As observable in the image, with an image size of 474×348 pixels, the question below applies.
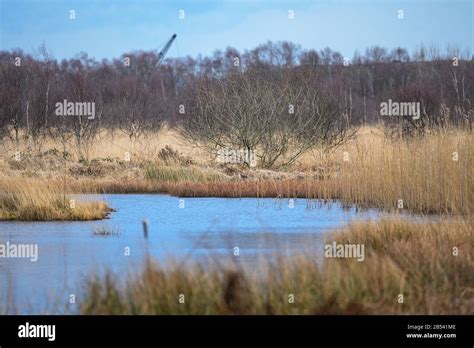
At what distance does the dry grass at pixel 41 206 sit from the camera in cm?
1488

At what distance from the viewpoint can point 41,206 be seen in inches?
588

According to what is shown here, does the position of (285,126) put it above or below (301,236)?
above

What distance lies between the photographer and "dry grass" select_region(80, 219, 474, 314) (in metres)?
8.04

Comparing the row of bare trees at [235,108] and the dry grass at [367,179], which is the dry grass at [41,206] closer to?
the dry grass at [367,179]

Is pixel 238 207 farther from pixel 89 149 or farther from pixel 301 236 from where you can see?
pixel 89 149

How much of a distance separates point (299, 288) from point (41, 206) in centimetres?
771

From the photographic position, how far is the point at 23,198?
1512cm

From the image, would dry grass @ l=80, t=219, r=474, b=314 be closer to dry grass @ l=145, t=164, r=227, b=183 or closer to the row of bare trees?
the row of bare trees

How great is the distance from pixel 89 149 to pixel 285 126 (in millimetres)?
7086

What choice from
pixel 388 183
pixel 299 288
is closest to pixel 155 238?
pixel 299 288

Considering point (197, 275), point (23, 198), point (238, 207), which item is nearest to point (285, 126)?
point (238, 207)

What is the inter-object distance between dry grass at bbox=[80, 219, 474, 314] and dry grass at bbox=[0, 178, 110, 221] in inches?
241

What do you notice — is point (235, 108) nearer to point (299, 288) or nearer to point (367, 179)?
point (367, 179)

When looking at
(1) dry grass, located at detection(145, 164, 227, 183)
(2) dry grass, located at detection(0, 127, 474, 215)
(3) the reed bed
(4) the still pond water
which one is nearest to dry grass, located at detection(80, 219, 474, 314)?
(4) the still pond water
